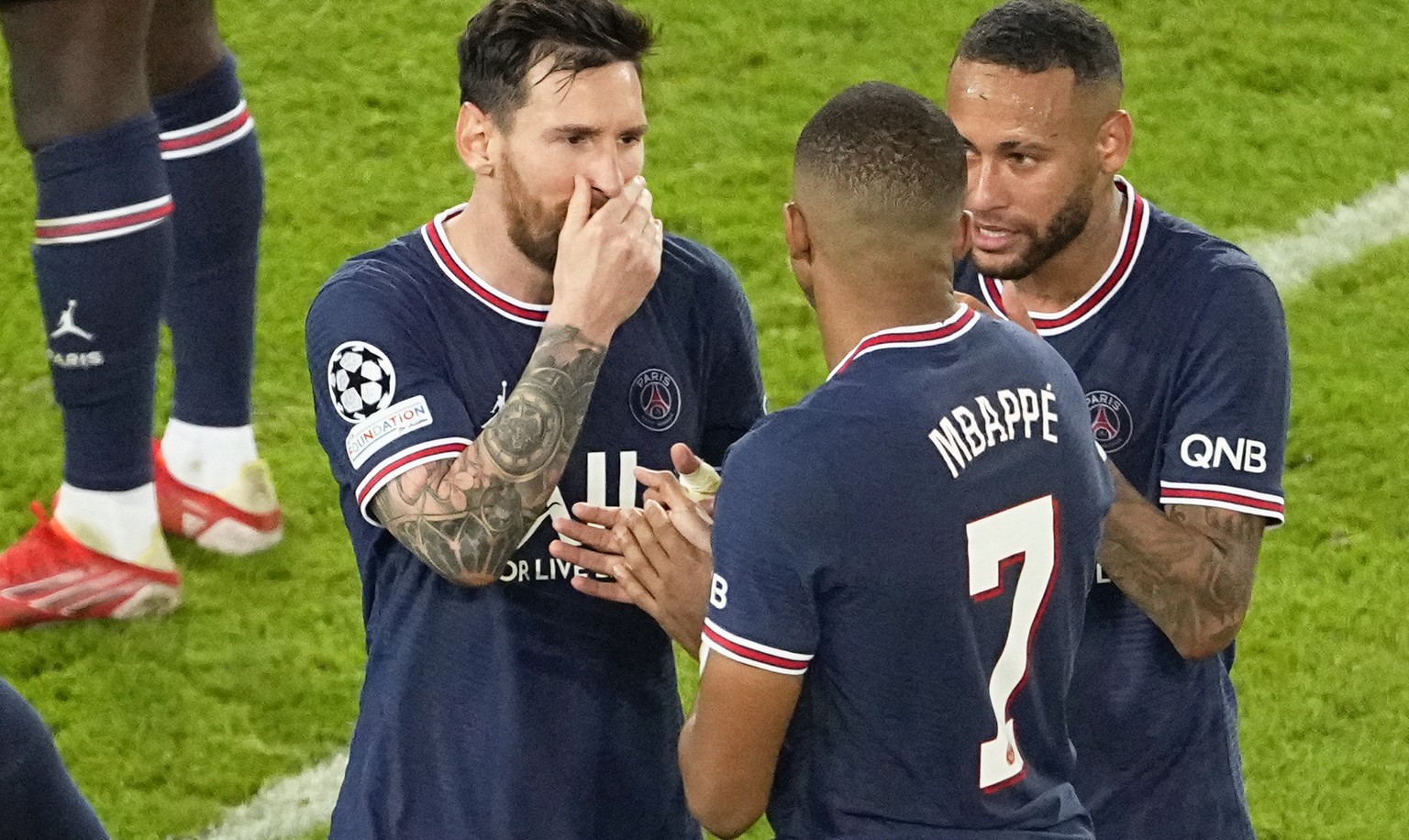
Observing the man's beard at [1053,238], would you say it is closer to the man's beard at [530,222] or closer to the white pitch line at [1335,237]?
the man's beard at [530,222]

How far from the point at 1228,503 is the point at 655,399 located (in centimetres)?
77

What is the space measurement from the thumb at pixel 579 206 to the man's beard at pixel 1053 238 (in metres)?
0.53

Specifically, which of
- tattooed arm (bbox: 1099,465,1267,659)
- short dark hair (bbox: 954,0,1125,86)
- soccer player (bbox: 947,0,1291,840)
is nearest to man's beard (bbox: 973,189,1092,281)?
soccer player (bbox: 947,0,1291,840)

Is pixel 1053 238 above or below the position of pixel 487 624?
above

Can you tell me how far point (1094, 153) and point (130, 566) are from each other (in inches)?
90.3

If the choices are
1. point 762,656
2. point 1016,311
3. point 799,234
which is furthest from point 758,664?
point 1016,311

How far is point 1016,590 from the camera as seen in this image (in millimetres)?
2299

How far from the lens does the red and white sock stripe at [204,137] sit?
4445 millimetres

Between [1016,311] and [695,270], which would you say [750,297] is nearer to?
[695,270]

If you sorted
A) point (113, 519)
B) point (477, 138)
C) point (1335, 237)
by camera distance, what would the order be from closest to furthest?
point (477, 138) → point (113, 519) → point (1335, 237)

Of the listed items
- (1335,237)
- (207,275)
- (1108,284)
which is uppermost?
(1108,284)

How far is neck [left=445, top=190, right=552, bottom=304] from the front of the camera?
2822 millimetres

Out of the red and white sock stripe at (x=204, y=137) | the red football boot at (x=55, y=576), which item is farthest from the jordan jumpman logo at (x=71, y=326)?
the red and white sock stripe at (x=204, y=137)

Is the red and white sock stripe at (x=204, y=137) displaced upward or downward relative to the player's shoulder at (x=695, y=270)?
downward
